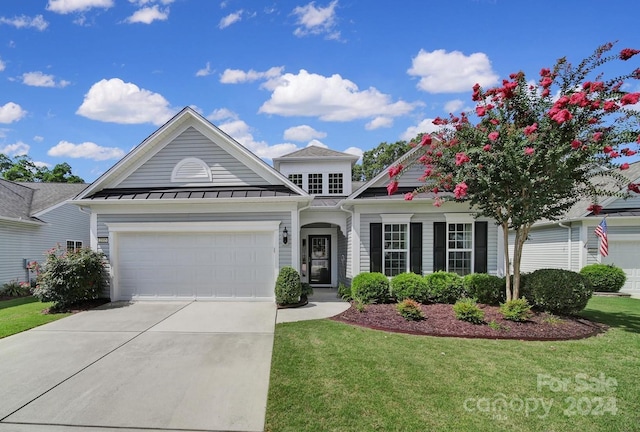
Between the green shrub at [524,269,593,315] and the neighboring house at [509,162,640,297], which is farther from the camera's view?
the neighboring house at [509,162,640,297]

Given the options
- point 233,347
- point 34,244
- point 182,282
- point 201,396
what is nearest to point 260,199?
point 182,282

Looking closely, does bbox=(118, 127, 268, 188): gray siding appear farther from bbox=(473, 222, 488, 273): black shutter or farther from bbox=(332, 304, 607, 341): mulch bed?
bbox=(473, 222, 488, 273): black shutter

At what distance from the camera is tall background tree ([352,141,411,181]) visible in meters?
36.0

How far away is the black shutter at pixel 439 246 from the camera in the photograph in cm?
1077

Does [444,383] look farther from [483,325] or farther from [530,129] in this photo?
[530,129]

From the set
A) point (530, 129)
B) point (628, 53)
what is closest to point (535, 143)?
point (530, 129)

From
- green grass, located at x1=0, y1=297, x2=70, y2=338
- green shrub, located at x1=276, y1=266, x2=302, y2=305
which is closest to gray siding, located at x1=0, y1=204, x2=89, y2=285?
green grass, located at x1=0, y1=297, x2=70, y2=338

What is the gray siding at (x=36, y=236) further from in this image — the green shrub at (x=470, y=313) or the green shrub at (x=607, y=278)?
the green shrub at (x=607, y=278)

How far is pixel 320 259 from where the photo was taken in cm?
1416

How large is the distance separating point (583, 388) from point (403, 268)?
6.54 meters

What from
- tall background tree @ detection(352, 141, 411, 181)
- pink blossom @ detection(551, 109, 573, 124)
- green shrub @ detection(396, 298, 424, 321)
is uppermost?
tall background tree @ detection(352, 141, 411, 181)

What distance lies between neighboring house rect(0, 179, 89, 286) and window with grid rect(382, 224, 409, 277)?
11671 millimetres

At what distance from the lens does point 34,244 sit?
14648mm

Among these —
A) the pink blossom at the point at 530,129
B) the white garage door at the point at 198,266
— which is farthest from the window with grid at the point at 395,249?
the pink blossom at the point at 530,129
